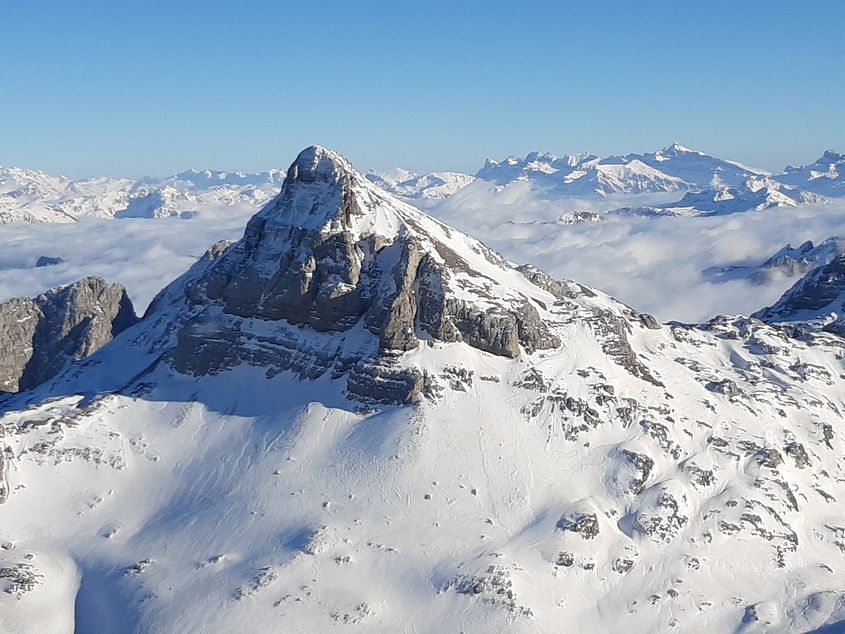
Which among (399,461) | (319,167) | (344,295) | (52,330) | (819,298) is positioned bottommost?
(52,330)

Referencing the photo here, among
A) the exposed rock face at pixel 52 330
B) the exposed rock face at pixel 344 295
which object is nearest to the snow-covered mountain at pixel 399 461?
the exposed rock face at pixel 344 295

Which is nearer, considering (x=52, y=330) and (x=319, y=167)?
(x=319, y=167)

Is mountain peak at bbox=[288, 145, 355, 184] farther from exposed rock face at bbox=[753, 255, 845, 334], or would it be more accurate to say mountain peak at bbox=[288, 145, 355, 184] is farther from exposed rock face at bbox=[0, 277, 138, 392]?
exposed rock face at bbox=[753, 255, 845, 334]

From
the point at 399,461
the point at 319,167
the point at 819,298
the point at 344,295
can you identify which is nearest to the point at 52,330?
the point at 319,167

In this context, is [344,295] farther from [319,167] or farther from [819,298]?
[819,298]

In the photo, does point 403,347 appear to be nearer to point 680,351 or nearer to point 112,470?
point 112,470

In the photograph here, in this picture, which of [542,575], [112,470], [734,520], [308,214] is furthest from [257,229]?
[734,520]

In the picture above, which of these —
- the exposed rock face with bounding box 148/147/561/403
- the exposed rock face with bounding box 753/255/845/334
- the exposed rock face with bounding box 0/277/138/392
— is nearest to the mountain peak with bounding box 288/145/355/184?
the exposed rock face with bounding box 148/147/561/403
